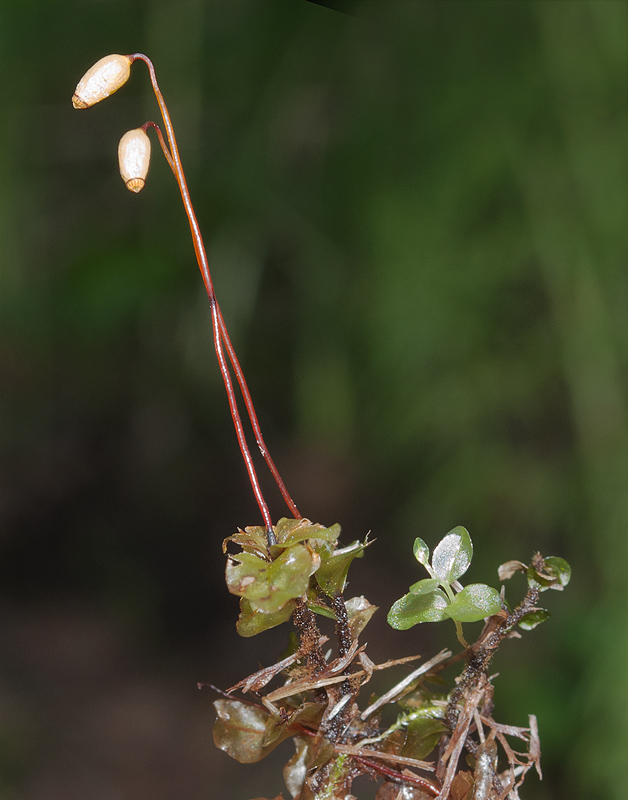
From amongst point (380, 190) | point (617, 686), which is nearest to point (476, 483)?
point (617, 686)

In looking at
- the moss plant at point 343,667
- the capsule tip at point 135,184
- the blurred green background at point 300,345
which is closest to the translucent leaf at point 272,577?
the moss plant at point 343,667

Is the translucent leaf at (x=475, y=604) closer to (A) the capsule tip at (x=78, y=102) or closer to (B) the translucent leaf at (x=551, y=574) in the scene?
(B) the translucent leaf at (x=551, y=574)

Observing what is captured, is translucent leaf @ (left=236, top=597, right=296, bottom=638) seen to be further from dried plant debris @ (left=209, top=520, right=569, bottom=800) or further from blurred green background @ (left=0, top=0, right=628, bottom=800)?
blurred green background @ (left=0, top=0, right=628, bottom=800)

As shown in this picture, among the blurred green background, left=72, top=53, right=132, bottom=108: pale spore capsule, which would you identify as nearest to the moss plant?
left=72, top=53, right=132, bottom=108: pale spore capsule

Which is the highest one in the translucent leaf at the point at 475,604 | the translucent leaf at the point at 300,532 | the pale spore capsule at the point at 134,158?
the pale spore capsule at the point at 134,158

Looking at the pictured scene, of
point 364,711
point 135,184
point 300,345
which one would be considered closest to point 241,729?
point 364,711

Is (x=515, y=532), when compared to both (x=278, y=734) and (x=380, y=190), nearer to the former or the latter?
(x=380, y=190)
